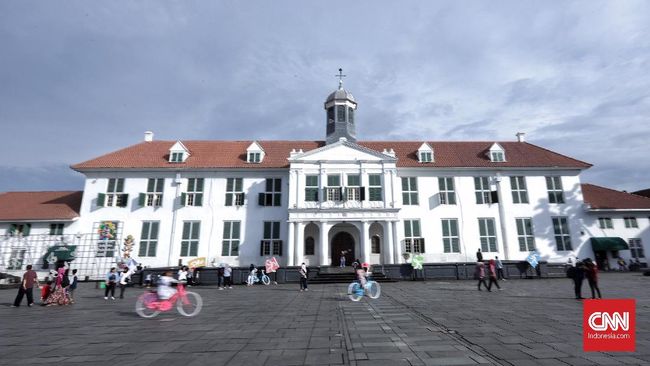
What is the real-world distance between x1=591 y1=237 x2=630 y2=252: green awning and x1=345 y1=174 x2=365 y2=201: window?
19.6 meters

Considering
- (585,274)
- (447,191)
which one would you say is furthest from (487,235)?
(585,274)

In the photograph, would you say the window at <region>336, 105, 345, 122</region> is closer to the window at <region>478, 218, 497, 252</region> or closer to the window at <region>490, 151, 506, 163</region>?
the window at <region>490, 151, 506, 163</region>

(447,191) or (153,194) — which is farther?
(447,191)

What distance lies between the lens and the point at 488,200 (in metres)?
26.6

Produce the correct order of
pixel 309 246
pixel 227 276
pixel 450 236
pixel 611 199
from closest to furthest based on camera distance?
pixel 227 276 → pixel 450 236 → pixel 309 246 → pixel 611 199

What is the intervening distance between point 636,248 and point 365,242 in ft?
77.8

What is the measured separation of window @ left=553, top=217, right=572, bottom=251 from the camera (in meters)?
25.9

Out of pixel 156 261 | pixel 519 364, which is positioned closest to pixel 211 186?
pixel 156 261

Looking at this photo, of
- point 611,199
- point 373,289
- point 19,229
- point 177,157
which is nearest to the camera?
point 373,289

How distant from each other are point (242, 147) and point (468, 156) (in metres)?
21.1

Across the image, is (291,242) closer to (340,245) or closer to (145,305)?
(340,245)

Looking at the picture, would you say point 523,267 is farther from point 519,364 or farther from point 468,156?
point 519,364

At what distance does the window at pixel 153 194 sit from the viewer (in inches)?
1017

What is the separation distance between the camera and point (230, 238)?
25.5 metres
